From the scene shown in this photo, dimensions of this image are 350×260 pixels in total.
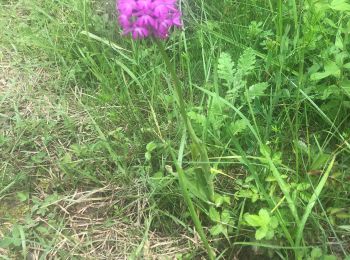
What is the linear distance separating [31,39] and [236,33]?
1.02m

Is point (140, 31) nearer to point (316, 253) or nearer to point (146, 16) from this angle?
point (146, 16)

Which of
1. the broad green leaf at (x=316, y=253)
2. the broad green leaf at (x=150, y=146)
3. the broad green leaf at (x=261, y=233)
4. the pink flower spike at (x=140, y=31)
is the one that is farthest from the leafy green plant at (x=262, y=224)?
the pink flower spike at (x=140, y=31)

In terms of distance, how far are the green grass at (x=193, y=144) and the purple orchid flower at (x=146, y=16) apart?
1.22ft

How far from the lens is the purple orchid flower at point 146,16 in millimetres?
1053

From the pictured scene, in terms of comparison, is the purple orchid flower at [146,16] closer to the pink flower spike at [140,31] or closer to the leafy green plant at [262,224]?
the pink flower spike at [140,31]

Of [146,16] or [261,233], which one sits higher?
[146,16]

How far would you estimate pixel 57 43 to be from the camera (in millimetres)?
2252

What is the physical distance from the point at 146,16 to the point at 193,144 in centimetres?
49

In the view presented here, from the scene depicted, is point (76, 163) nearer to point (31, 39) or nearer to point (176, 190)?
point (176, 190)

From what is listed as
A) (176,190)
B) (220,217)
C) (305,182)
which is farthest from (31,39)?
(305,182)

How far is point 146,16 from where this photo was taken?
1055 millimetres

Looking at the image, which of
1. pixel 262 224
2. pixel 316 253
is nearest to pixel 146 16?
pixel 262 224

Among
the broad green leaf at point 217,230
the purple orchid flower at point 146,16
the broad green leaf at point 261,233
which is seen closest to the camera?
the purple orchid flower at point 146,16

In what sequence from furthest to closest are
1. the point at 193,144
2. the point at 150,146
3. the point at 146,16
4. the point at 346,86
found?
→ the point at 150,146, the point at 346,86, the point at 193,144, the point at 146,16
